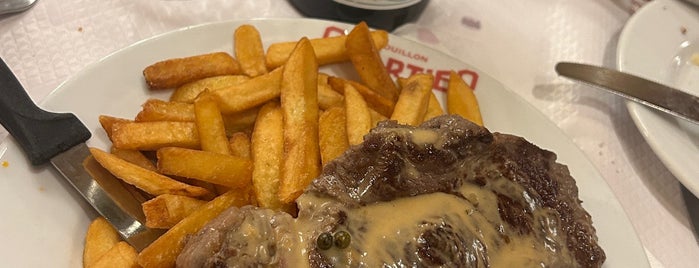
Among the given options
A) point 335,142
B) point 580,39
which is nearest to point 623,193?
point 580,39

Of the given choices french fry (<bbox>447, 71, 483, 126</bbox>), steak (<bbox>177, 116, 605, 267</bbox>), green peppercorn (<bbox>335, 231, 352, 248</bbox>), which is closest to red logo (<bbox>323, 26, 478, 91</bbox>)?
french fry (<bbox>447, 71, 483, 126</bbox>)

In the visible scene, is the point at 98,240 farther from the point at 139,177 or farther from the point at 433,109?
the point at 433,109

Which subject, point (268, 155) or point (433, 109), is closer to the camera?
point (268, 155)

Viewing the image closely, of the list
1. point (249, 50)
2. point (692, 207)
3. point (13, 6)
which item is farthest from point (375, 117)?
point (13, 6)

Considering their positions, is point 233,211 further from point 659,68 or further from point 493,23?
point 659,68

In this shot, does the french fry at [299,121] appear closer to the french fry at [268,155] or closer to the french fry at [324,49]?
the french fry at [268,155]

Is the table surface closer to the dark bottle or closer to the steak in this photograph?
the dark bottle
